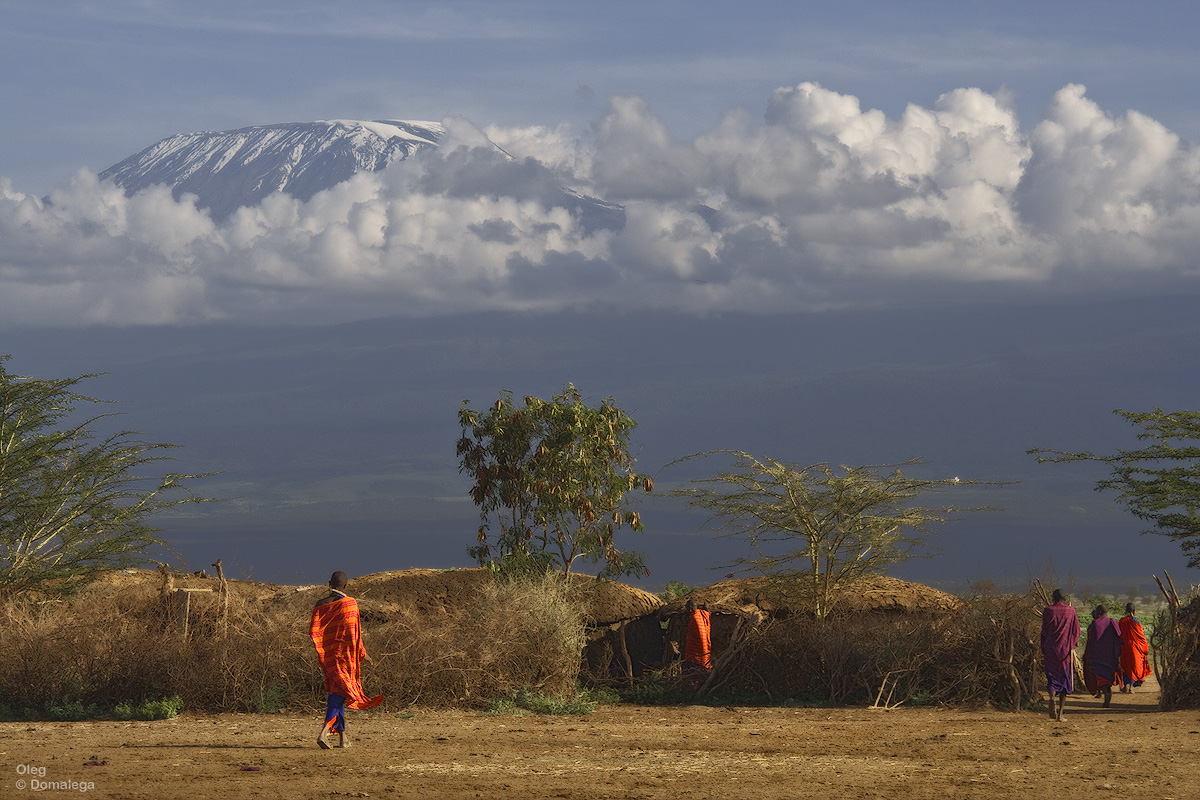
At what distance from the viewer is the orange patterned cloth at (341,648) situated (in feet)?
41.5

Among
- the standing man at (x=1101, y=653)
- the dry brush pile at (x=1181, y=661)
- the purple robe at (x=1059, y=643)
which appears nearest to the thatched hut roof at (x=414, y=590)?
the purple robe at (x=1059, y=643)

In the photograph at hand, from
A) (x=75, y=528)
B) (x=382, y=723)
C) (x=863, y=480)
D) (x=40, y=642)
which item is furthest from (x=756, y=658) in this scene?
(x=75, y=528)

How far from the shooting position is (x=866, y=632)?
61.6 ft

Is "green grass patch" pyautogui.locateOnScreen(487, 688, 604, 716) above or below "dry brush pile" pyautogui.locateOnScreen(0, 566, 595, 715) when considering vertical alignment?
below

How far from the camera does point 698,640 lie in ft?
63.0

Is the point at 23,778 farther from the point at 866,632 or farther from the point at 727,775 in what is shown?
the point at 866,632

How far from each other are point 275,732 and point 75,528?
36.2ft

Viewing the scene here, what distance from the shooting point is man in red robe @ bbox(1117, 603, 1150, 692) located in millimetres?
20016

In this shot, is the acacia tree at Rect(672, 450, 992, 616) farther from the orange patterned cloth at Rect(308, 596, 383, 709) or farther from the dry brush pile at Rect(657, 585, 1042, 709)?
the orange patterned cloth at Rect(308, 596, 383, 709)

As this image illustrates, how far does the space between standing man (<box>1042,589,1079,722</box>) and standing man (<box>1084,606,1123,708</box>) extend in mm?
2270

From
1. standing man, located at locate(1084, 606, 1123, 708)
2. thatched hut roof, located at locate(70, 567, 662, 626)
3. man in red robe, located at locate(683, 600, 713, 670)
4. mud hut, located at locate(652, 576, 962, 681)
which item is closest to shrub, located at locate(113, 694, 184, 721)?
thatched hut roof, located at locate(70, 567, 662, 626)

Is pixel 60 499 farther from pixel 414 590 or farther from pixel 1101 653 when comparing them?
pixel 1101 653

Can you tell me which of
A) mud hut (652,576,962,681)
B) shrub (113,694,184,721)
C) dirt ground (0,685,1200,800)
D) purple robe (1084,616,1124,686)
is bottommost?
dirt ground (0,685,1200,800)

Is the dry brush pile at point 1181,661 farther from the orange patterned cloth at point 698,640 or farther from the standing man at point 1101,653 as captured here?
the orange patterned cloth at point 698,640
